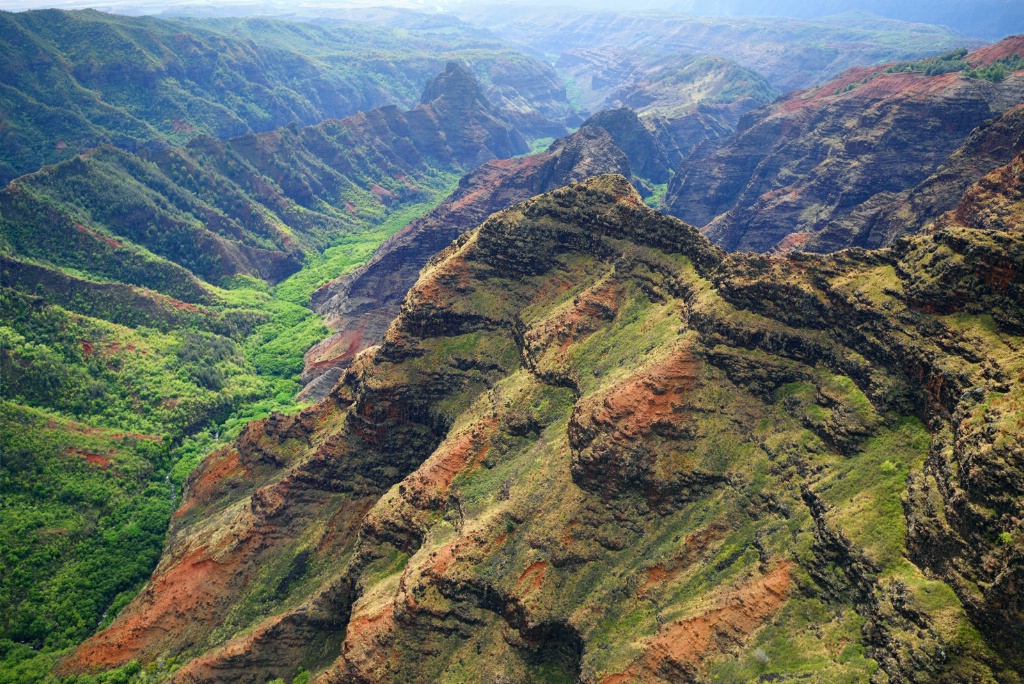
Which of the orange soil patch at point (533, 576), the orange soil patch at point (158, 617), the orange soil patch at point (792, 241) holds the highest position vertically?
the orange soil patch at point (533, 576)

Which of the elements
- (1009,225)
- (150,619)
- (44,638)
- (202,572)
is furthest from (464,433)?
(1009,225)

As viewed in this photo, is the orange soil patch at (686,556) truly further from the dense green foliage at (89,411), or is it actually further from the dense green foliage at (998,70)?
the dense green foliage at (998,70)

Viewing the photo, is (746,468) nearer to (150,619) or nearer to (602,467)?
(602,467)

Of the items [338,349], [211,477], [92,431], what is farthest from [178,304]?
[211,477]

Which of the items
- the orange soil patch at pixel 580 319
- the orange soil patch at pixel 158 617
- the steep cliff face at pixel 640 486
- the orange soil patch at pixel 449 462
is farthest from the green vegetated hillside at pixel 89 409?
the orange soil patch at pixel 580 319

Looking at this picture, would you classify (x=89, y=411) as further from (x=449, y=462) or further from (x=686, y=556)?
(x=686, y=556)

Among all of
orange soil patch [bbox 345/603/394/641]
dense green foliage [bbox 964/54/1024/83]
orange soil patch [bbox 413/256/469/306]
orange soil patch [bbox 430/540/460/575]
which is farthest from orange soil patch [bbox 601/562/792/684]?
dense green foliage [bbox 964/54/1024/83]
